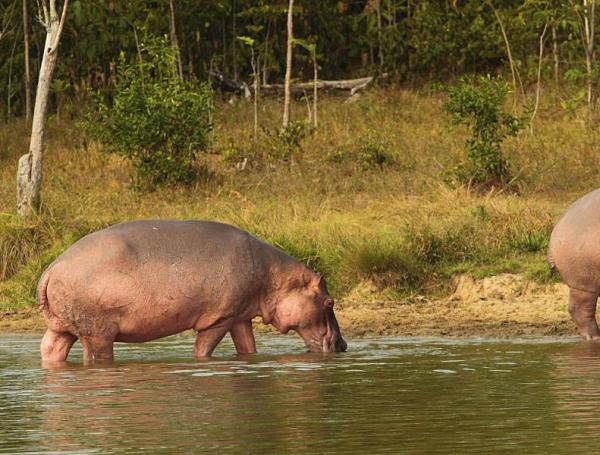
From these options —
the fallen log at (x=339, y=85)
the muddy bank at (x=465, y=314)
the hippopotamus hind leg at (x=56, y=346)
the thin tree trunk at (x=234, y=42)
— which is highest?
the thin tree trunk at (x=234, y=42)

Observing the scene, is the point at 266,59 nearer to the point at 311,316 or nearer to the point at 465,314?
the point at 465,314

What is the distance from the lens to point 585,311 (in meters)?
10.1

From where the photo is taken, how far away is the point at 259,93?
84.8 ft

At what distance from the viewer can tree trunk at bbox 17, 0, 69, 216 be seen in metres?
15.9

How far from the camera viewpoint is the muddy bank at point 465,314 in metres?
11.1

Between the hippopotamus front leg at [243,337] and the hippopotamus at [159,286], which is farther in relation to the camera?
the hippopotamus front leg at [243,337]

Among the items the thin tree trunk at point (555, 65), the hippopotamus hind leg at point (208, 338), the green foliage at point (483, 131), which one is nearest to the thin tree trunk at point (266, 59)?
the thin tree trunk at point (555, 65)

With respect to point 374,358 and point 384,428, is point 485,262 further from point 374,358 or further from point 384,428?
point 384,428

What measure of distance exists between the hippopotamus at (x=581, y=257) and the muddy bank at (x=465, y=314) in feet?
1.85

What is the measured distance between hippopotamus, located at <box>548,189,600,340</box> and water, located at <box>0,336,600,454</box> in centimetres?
34

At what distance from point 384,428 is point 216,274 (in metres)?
2.85

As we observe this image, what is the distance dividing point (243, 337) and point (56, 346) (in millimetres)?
1228

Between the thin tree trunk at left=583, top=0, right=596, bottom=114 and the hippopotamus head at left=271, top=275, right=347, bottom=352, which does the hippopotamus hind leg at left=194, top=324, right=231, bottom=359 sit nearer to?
the hippopotamus head at left=271, top=275, right=347, bottom=352

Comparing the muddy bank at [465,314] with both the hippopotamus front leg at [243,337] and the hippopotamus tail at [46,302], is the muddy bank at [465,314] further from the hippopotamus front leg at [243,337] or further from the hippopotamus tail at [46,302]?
the hippopotamus tail at [46,302]
